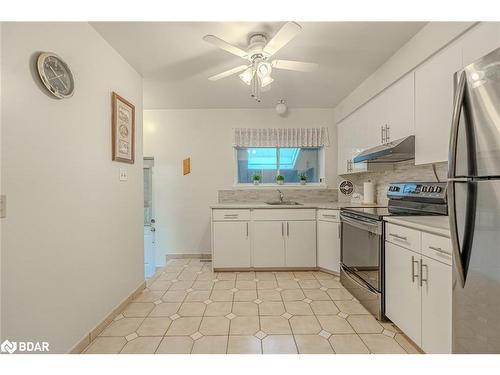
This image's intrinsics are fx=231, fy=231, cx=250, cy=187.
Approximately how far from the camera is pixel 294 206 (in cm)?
302

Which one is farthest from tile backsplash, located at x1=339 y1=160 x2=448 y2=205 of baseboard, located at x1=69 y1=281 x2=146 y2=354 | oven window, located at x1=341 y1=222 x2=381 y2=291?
baseboard, located at x1=69 y1=281 x2=146 y2=354

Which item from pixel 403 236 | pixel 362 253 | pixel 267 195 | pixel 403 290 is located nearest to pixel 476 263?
pixel 403 236

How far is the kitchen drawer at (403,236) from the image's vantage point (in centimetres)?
151

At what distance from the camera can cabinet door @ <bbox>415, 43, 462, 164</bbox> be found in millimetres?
1589

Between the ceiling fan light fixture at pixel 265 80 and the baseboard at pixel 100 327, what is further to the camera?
the ceiling fan light fixture at pixel 265 80

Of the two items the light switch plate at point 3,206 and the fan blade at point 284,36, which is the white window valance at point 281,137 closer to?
the fan blade at point 284,36

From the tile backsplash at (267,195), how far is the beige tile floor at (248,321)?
130cm

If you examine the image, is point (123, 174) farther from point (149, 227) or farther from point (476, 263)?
point (476, 263)

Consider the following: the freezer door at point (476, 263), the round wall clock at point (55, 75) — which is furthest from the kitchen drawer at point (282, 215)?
the round wall clock at point (55, 75)

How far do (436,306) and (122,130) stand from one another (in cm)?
268

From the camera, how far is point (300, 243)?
3012 millimetres

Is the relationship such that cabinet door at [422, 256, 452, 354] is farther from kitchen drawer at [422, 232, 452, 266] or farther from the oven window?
the oven window
